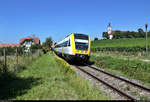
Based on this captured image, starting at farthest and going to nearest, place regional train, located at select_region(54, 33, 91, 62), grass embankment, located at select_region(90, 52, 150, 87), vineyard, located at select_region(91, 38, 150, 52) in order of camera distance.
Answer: vineyard, located at select_region(91, 38, 150, 52)
regional train, located at select_region(54, 33, 91, 62)
grass embankment, located at select_region(90, 52, 150, 87)

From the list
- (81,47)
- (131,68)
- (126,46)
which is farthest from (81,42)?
(126,46)

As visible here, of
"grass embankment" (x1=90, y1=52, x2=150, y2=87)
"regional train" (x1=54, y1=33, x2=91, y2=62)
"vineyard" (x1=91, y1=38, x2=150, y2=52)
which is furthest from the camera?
"vineyard" (x1=91, y1=38, x2=150, y2=52)

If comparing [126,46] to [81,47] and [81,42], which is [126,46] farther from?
[81,47]

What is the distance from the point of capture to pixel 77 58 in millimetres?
14148

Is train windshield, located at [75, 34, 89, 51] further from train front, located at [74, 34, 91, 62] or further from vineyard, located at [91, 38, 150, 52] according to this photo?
vineyard, located at [91, 38, 150, 52]

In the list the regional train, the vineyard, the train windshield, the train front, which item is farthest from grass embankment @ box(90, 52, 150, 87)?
the vineyard

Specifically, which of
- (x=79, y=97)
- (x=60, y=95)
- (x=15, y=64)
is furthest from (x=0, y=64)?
(x=79, y=97)

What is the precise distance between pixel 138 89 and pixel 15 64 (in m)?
8.26

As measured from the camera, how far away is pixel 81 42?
1443cm

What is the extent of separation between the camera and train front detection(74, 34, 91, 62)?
14.0 metres

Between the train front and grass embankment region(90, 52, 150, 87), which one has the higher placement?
the train front

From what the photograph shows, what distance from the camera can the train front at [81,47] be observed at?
14.0 m

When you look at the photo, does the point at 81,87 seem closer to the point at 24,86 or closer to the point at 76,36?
the point at 24,86

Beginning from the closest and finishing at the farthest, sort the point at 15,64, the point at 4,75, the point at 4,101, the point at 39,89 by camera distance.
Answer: the point at 4,101 < the point at 39,89 < the point at 4,75 < the point at 15,64
